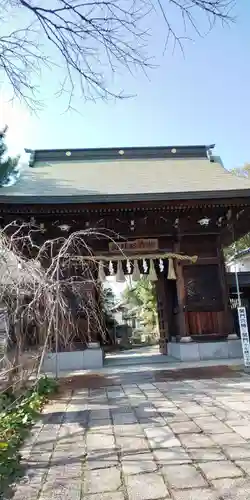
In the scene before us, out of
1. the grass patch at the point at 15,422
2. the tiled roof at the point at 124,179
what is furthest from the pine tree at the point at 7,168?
the grass patch at the point at 15,422

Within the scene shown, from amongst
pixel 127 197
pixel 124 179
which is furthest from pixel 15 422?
pixel 124 179

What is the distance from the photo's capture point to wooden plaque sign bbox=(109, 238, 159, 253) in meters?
8.21

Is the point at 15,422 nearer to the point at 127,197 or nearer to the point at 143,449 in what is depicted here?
the point at 143,449

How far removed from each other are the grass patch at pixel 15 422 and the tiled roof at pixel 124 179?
3.93m

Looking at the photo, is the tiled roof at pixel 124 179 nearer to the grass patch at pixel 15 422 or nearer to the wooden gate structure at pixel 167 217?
the wooden gate structure at pixel 167 217

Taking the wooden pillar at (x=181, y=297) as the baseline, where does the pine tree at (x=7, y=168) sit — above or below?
above

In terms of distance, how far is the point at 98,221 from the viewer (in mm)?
7770

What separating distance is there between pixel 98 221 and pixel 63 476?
595cm

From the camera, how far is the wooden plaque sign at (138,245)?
26.9 feet

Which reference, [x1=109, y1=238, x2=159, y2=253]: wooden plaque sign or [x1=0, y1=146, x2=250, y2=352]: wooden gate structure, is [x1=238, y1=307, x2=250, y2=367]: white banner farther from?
[x1=109, y1=238, x2=159, y2=253]: wooden plaque sign

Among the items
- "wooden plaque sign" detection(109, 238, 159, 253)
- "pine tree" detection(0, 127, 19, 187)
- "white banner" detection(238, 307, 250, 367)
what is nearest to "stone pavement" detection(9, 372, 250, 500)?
"white banner" detection(238, 307, 250, 367)

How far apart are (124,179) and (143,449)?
24.6 feet

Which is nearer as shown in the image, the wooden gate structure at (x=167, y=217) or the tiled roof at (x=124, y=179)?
the wooden gate structure at (x=167, y=217)

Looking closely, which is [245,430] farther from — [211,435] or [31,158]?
[31,158]
